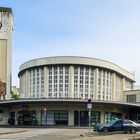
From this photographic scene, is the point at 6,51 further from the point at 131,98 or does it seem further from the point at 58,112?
the point at 58,112

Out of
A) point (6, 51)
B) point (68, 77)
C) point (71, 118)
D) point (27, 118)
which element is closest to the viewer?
point (71, 118)

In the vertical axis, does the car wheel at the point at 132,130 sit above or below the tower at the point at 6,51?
below

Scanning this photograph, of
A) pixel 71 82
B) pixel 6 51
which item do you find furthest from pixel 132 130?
pixel 6 51

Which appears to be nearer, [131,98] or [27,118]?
[27,118]

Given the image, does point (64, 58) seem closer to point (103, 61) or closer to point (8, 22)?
point (103, 61)

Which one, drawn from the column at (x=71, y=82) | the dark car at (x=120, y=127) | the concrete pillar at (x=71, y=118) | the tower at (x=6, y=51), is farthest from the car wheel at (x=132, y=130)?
the tower at (x=6, y=51)

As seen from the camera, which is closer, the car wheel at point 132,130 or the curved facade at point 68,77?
the car wheel at point 132,130

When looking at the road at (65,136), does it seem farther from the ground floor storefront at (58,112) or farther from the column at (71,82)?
the column at (71,82)

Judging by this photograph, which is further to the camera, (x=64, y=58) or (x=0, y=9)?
(x=0, y=9)

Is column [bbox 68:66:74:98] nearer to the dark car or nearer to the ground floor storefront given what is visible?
the ground floor storefront

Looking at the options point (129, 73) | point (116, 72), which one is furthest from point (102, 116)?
point (129, 73)

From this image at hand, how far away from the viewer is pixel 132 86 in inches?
4599

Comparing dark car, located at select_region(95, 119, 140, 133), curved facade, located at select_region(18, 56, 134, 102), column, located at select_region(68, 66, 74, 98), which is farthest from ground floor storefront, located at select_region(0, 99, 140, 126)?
dark car, located at select_region(95, 119, 140, 133)

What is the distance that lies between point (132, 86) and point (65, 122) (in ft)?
156
